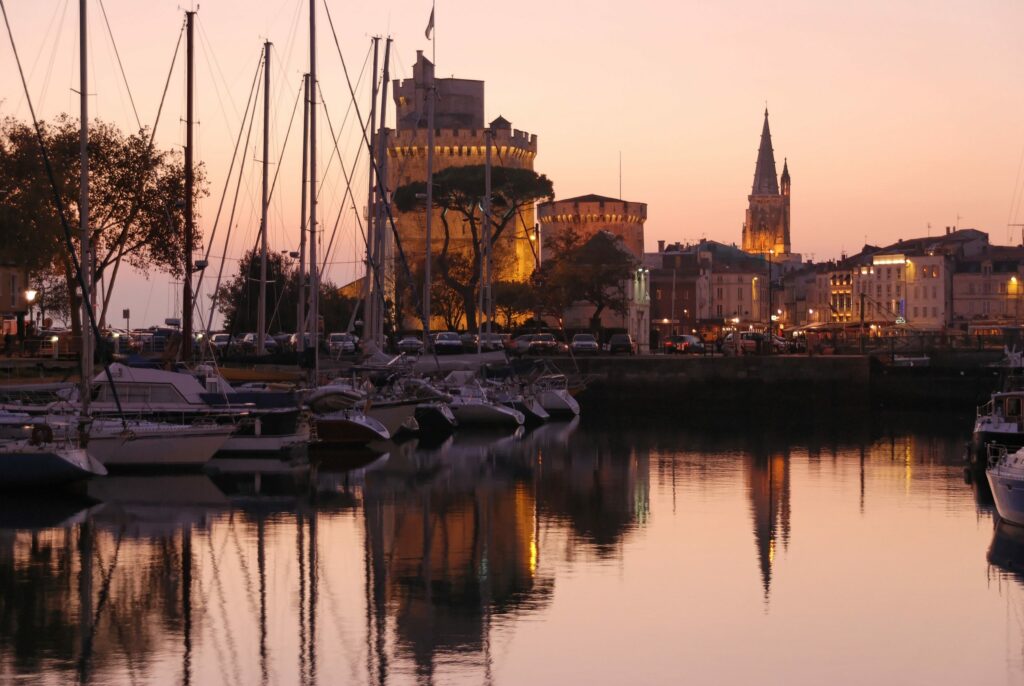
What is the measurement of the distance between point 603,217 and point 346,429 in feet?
Answer: 257

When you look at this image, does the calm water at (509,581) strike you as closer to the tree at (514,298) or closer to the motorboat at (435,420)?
the motorboat at (435,420)

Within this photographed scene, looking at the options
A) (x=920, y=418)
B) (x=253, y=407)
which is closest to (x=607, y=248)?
(x=920, y=418)

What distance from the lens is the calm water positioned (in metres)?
14.6

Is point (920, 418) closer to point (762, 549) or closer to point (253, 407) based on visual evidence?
point (253, 407)

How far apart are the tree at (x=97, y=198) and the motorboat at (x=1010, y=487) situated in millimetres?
26233

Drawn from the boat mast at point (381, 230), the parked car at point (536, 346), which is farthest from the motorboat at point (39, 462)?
the parked car at point (536, 346)

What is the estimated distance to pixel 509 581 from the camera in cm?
1878

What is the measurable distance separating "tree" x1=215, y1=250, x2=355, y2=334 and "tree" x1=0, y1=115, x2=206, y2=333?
912 inches

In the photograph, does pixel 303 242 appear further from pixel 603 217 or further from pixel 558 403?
pixel 603 217

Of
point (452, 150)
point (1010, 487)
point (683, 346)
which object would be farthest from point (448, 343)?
point (1010, 487)

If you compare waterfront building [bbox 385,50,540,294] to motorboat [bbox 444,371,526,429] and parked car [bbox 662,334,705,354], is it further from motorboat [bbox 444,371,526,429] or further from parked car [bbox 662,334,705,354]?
motorboat [bbox 444,371,526,429]

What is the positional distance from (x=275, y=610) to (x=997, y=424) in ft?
57.8

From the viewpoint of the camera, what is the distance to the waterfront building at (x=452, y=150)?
290 feet

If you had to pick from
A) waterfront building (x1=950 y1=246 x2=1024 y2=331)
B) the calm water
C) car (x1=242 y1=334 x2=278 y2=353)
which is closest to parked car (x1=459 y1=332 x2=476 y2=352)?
car (x1=242 y1=334 x2=278 y2=353)
